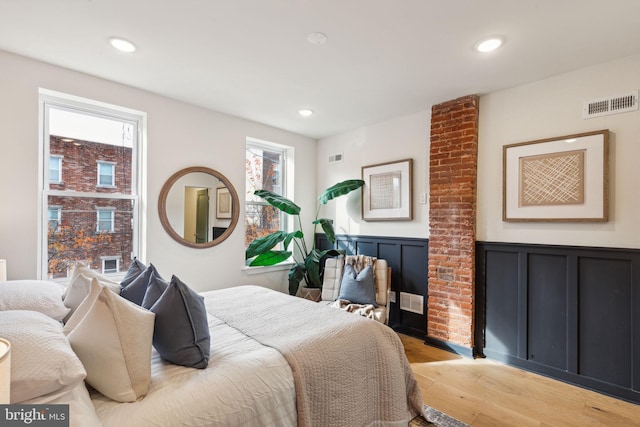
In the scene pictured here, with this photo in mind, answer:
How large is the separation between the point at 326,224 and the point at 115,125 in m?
2.57

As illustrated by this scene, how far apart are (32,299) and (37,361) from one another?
3.10 feet

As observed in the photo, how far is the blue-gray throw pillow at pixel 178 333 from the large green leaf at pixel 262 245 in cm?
222

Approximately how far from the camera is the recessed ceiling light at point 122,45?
216cm

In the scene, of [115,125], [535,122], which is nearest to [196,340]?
[115,125]

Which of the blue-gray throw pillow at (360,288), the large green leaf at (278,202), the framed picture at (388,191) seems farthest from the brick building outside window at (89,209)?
the framed picture at (388,191)

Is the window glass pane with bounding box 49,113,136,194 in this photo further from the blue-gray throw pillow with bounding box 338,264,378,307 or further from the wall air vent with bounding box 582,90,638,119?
the wall air vent with bounding box 582,90,638,119

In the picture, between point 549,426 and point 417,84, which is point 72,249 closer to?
point 417,84

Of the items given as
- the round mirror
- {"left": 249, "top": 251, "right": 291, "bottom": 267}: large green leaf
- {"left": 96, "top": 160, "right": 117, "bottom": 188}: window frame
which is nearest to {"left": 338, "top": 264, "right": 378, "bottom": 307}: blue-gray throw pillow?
{"left": 249, "top": 251, "right": 291, "bottom": 267}: large green leaf

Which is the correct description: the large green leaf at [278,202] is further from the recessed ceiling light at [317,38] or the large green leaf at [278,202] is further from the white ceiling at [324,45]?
the recessed ceiling light at [317,38]

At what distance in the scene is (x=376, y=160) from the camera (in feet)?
13.0

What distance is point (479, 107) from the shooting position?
10.2 ft

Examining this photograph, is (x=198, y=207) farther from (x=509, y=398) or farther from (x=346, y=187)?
(x=509, y=398)

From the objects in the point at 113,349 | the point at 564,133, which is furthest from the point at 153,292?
the point at 564,133

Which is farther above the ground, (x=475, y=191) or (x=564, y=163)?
(x=564, y=163)
